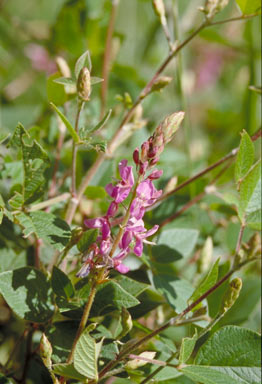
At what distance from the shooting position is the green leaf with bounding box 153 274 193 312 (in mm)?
630

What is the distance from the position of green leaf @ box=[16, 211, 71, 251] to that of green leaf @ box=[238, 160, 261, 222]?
0.66 ft

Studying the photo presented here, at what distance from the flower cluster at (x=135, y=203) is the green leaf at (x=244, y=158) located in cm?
10

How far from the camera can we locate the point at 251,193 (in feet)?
1.99

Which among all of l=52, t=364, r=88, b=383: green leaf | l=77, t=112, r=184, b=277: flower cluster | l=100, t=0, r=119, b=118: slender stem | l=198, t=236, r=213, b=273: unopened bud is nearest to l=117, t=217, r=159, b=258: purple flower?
l=77, t=112, r=184, b=277: flower cluster

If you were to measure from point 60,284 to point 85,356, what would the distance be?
0.09 m

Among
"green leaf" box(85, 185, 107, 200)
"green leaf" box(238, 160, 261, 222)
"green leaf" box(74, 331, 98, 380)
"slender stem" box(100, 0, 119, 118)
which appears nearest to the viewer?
"green leaf" box(74, 331, 98, 380)

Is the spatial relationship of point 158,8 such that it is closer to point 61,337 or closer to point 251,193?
point 251,193

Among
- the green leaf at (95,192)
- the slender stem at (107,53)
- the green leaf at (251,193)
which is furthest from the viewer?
the slender stem at (107,53)

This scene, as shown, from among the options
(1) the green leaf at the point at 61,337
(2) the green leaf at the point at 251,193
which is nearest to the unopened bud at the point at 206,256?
(2) the green leaf at the point at 251,193

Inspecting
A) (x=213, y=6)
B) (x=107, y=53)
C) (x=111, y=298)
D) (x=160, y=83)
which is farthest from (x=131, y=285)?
(x=107, y=53)

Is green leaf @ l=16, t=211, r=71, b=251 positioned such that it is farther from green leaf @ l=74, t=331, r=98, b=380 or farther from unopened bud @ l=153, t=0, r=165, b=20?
unopened bud @ l=153, t=0, r=165, b=20

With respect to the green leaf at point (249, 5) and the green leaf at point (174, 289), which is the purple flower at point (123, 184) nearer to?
the green leaf at point (174, 289)

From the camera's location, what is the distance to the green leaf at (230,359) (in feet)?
1.71

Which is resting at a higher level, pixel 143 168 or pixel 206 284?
pixel 143 168
